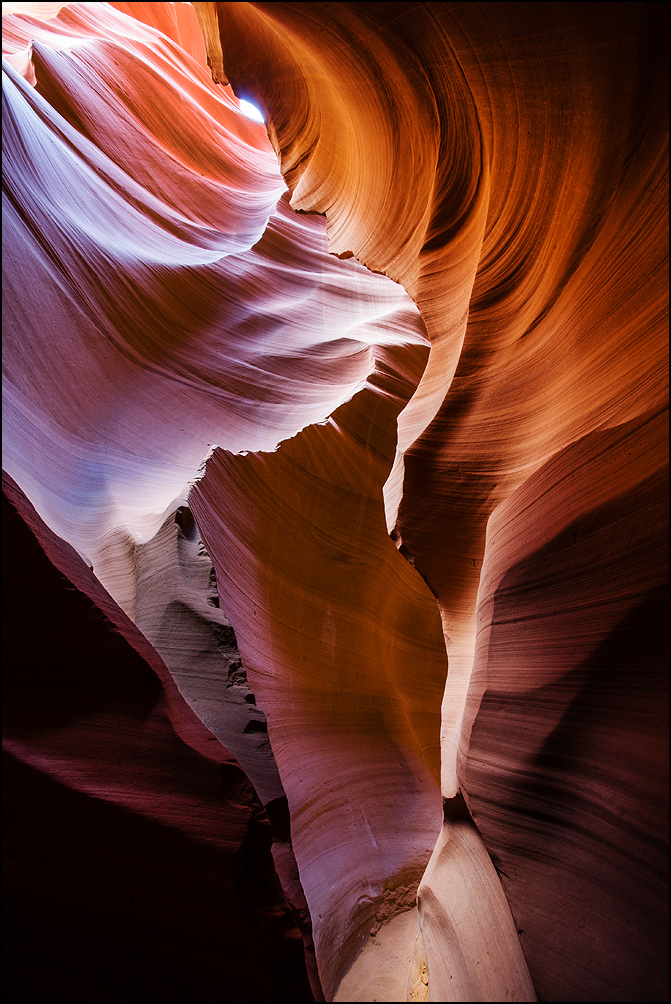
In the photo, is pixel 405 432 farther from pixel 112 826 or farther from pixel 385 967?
pixel 385 967

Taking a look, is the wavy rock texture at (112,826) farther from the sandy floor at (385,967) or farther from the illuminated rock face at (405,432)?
the sandy floor at (385,967)

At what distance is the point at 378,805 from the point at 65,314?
281 centimetres

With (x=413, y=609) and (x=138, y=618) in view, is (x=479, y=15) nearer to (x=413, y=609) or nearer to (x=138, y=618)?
(x=413, y=609)

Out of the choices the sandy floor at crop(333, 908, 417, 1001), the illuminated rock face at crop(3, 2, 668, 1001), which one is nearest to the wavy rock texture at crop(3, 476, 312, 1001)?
the illuminated rock face at crop(3, 2, 668, 1001)

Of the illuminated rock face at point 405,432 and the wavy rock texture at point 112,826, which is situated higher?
the illuminated rock face at point 405,432

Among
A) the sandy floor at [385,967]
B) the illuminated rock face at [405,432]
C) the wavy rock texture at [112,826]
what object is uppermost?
the illuminated rock face at [405,432]

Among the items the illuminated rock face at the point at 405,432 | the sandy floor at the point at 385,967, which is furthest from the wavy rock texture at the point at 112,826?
the sandy floor at the point at 385,967

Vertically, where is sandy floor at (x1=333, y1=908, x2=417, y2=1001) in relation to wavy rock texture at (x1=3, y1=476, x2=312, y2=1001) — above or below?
below

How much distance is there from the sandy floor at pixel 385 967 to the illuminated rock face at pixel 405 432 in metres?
0.07

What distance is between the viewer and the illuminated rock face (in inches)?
55.9

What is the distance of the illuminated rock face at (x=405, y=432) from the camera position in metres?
1.42

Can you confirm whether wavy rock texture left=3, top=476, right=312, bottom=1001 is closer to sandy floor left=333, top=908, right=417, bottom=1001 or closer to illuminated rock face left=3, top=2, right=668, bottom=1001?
illuminated rock face left=3, top=2, right=668, bottom=1001

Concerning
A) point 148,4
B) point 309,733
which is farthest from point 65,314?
point 148,4

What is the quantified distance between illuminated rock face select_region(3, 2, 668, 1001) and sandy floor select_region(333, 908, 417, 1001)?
0.07m
